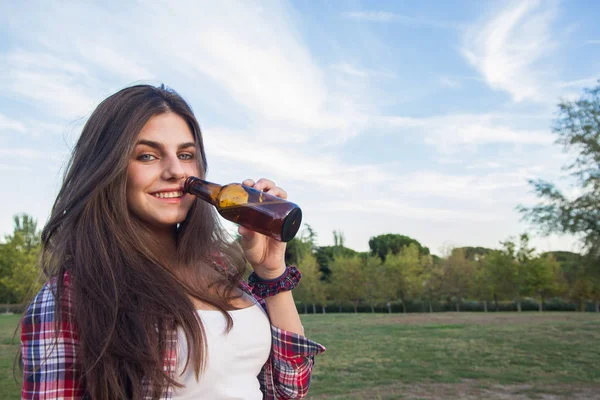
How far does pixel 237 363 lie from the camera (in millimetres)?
1829

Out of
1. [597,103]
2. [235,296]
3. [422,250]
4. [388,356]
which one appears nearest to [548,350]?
[388,356]

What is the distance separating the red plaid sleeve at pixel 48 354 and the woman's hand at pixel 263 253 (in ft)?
2.39

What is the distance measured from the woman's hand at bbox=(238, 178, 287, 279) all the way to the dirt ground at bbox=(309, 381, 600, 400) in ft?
18.5

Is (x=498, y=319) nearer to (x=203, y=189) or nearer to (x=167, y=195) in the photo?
(x=203, y=189)

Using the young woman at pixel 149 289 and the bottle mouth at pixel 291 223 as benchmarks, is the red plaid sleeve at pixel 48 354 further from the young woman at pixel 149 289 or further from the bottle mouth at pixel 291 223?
the bottle mouth at pixel 291 223

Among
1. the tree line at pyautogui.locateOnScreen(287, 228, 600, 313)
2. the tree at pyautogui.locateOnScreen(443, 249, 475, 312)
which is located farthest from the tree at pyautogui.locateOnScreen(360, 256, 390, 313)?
the tree at pyautogui.locateOnScreen(443, 249, 475, 312)

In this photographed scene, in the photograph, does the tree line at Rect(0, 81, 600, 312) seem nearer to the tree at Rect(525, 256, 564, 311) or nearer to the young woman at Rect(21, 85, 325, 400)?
the tree at Rect(525, 256, 564, 311)

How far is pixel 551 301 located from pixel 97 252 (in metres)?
43.9

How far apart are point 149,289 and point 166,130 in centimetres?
58

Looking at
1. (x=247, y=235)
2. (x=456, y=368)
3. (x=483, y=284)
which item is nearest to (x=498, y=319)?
(x=483, y=284)

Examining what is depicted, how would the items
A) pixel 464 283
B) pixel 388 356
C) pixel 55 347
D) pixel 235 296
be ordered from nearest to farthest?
pixel 55 347, pixel 235 296, pixel 388 356, pixel 464 283

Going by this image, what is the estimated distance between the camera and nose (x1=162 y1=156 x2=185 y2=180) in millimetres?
1852

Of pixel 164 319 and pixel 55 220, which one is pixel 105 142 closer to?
pixel 55 220

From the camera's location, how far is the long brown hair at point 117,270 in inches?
61.4
